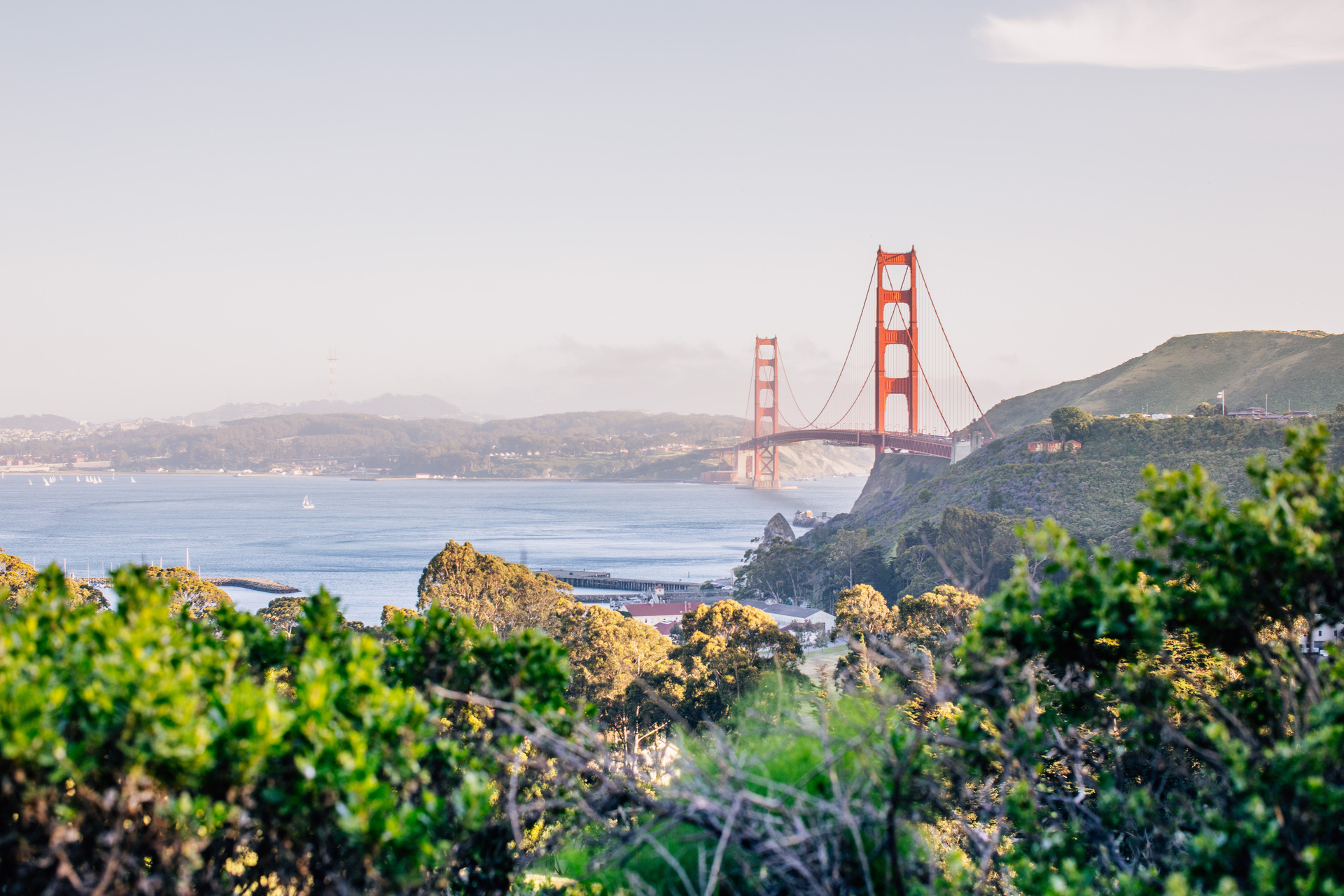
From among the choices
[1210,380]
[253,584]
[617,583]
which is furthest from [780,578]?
[1210,380]

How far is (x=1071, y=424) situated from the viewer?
42.2 meters

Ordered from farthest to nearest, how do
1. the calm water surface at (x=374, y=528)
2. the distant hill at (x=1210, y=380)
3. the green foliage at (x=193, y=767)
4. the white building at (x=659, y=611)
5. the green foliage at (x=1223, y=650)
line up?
1. the calm water surface at (x=374, y=528)
2. the distant hill at (x=1210, y=380)
3. the white building at (x=659, y=611)
4. the green foliage at (x=1223, y=650)
5. the green foliage at (x=193, y=767)

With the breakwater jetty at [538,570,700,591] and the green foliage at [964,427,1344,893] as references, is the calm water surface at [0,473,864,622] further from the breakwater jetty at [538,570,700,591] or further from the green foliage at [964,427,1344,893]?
the green foliage at [964,427,1344,893]

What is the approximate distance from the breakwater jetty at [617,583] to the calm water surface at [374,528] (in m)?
2.81

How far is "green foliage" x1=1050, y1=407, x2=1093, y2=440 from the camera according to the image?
137ft

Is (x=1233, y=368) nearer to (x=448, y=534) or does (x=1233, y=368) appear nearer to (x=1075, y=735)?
(x=448, y=534)

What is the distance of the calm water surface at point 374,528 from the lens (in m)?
55.9

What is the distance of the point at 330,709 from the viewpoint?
3.47 meters

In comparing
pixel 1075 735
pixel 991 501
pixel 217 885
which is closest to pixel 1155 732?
pixel 1075 735

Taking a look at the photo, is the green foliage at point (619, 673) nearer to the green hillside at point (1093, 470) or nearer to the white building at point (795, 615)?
the white building at point (795, 615)

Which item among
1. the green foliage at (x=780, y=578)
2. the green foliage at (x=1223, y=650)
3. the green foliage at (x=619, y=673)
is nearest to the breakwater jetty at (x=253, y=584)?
the green foliage at (x=780, y=578)

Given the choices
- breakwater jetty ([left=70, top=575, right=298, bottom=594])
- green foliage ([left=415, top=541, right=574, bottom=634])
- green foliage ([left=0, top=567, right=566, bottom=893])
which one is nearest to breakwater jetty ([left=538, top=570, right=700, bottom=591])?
breakwater jetty ([left=70, top=575, right=298, bottom=594])

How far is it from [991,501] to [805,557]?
8.90 m

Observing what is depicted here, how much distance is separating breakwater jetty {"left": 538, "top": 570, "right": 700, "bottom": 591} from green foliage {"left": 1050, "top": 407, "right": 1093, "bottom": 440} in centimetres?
1836
